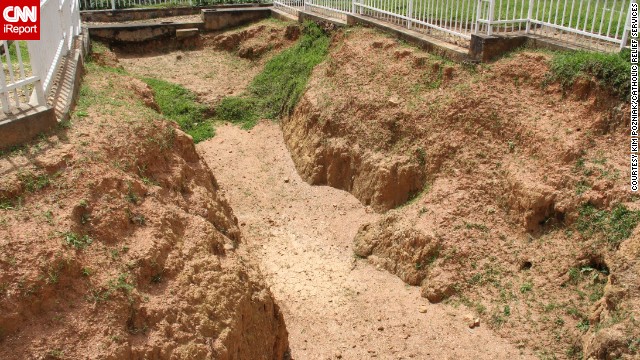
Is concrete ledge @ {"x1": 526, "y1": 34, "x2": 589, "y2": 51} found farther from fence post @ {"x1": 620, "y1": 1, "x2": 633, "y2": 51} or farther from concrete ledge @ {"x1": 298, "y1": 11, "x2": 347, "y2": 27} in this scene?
concrete ledge @ {"x1": 298, "y1": 11, "x2": 347, "y2": 27}

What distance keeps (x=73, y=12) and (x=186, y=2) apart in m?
7.27

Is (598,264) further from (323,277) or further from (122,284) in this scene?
(122,284)

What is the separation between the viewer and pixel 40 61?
612 centimetres

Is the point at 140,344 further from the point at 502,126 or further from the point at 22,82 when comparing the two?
the point at 502,126

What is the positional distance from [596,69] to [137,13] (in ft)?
43.7

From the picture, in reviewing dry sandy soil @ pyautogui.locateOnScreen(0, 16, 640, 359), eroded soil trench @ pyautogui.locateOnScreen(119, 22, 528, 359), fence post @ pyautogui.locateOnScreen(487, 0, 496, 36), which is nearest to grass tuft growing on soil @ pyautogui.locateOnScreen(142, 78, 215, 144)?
eroded soil trench @ pyautogui.locateOnScreen(119, 22, 528, 359)

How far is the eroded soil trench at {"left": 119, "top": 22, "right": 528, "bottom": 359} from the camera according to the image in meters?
6.83

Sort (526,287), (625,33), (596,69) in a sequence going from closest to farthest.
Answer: (526,287) → (596,69) → (625,33)

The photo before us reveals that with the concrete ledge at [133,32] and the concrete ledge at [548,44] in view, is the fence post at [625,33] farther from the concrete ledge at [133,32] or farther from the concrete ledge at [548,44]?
the concrete ledge at [133,32]

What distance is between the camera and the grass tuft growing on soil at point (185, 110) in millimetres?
12188

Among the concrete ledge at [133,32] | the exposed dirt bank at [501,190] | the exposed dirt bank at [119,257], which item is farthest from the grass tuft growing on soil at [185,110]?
the exposed dirt bank at [119,257]

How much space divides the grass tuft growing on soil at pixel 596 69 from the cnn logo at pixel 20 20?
6.84 metres

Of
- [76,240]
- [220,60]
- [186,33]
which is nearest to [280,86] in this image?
[220,60]

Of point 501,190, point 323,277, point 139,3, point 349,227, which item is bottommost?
point 323,277
